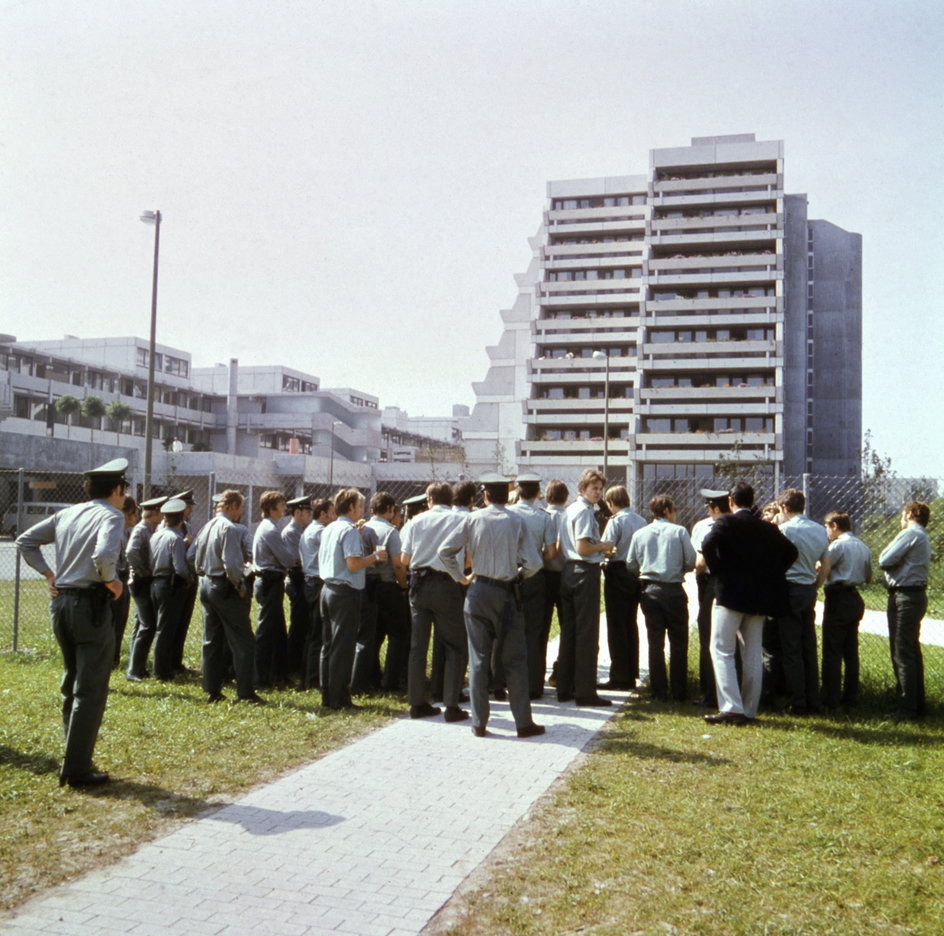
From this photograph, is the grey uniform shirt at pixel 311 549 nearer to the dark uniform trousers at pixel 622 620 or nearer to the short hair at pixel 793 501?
the dark uniform trousers at pixel 622 620

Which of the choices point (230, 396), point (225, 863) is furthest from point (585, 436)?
point (225, 863)

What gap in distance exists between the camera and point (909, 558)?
8.03m

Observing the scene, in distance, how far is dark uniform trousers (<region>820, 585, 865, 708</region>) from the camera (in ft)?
27.7

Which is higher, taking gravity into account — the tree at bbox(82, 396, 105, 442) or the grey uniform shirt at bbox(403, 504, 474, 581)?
the tree at bbox(82, 396, 105, 442)

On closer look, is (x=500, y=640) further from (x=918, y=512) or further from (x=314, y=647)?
(x=918, y=512)

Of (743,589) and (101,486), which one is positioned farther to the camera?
(743,589)

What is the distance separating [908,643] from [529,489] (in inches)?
141

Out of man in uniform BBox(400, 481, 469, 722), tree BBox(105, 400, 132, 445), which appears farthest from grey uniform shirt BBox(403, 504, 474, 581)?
tree BBox(105, 400, 132, 445)

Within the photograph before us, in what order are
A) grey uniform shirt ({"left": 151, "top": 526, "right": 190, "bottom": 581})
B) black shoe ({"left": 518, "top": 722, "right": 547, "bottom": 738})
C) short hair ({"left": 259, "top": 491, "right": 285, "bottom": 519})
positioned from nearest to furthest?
black shoe ({"left": 518, "top": 722, "right": 547, "bottom": 738}) → short hair ({"left": 259, "top": 491, "right": 285, "bottom": 519}) → grey uniform shirt ({"left": 151, "top": 526, "right": 190, "bottom": 581})

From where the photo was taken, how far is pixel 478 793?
589 cm

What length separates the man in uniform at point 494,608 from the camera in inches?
294

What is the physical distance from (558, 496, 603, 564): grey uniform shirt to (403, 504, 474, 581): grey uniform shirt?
46.7 inches

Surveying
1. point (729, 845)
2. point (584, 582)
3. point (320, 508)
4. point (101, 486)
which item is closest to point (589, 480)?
point (584, 582)

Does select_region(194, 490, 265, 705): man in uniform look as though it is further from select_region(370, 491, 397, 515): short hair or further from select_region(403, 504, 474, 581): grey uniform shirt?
select_region(403, 504, 474, 581): grey uniform shirt
